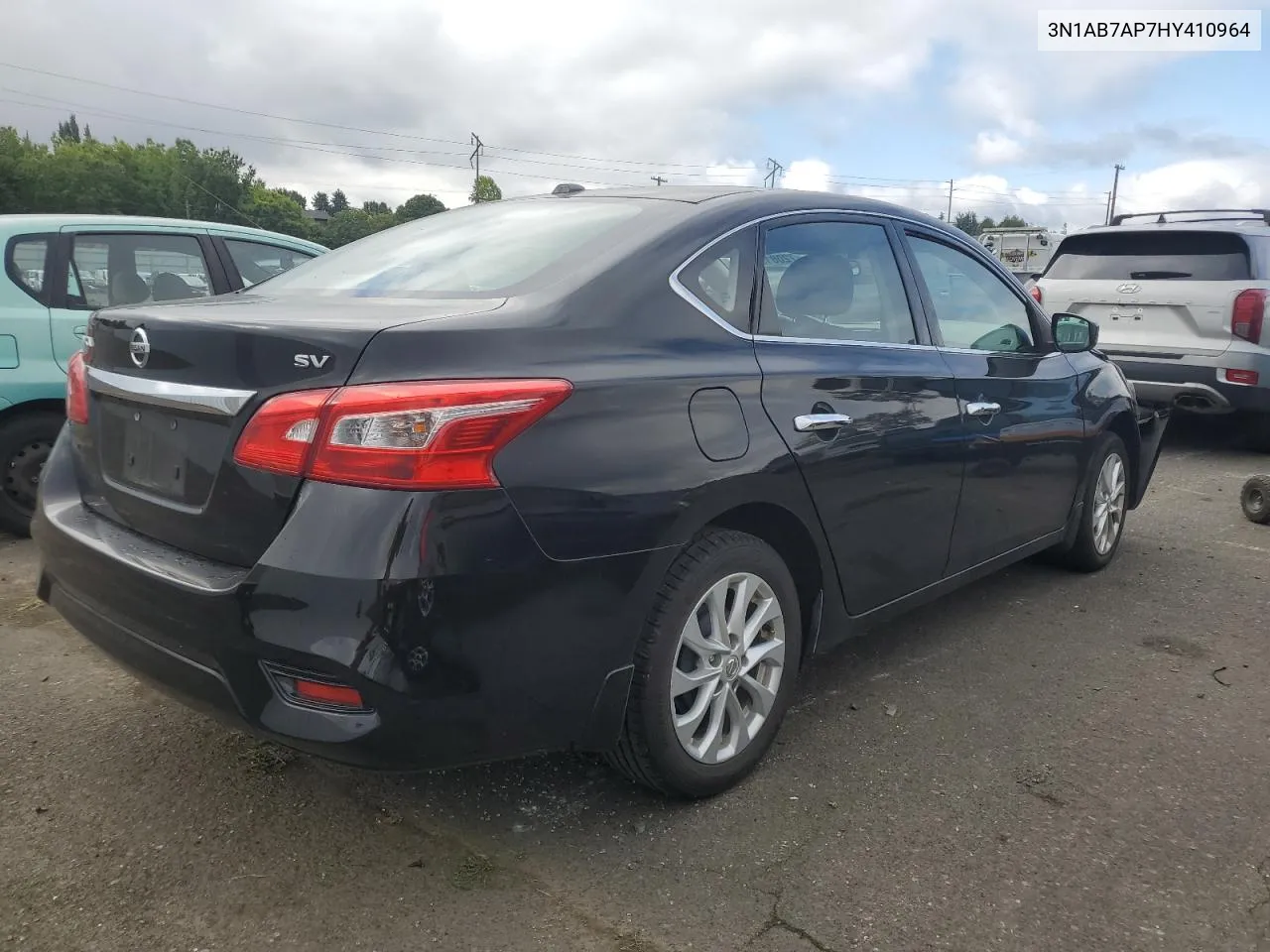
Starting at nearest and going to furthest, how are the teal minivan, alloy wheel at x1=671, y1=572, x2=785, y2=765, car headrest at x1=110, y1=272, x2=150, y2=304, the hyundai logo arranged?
the hyundai logo
alloy wheel at x1=671, y1=572, x2=785, y2=765
the teal minivan
car headrest at x1=110, y1=272, x2=150, y2=304

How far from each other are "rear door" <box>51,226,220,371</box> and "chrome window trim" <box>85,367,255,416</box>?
265 cm

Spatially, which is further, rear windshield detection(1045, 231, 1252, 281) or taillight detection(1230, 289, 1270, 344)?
rear windshield detection(1045, 231, 1252, 281)

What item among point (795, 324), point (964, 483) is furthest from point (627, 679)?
point (964, 483)

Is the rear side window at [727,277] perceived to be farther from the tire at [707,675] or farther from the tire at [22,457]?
the tire at [22,457]

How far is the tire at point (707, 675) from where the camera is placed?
2420 millimetres

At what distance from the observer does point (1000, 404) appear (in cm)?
365

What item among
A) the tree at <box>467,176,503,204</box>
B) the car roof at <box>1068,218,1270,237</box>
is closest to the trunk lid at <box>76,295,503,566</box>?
the car roof at <box>1068,218,1270,237</box>

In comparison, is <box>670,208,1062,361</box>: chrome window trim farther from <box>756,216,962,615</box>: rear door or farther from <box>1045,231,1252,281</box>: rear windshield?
<box>1045,231,1252,281</box>: rear windshield

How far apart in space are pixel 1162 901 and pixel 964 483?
1.49 meters

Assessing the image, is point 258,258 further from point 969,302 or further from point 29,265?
point 969,302

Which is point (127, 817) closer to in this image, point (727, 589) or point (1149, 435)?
point (727, 589)

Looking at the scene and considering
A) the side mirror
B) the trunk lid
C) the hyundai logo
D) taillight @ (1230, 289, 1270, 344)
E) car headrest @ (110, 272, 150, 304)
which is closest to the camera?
the trunk lid

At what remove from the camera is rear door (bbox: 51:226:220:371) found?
4.90 m

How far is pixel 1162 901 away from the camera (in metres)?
2.31
